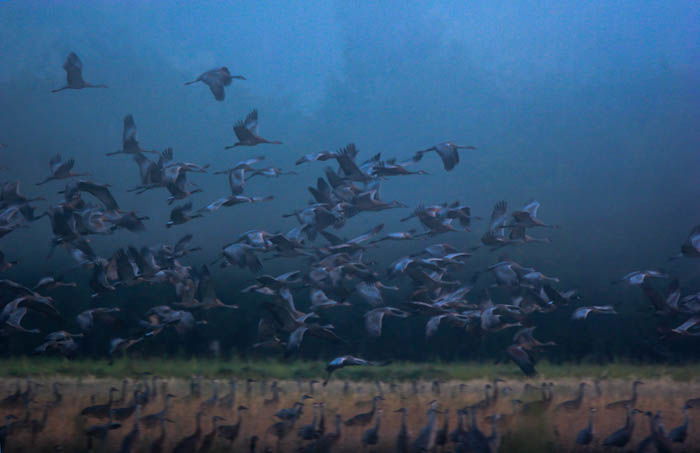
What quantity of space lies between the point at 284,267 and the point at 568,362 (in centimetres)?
306

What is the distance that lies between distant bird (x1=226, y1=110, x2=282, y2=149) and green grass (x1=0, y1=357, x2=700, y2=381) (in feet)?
6.14

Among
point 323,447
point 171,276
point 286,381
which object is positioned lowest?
point 323,447

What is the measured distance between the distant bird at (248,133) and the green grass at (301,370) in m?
1.87

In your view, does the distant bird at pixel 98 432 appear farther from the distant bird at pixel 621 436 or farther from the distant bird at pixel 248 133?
the distant bird at pixel 621 436

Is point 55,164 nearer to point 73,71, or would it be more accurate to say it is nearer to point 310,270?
point 73,71

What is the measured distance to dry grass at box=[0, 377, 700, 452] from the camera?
345 cm

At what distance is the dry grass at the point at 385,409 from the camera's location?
345cm

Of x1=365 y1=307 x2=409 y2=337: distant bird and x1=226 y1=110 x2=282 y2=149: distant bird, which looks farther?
x1=226 y1=110 x2=282 y2=149: distant bird

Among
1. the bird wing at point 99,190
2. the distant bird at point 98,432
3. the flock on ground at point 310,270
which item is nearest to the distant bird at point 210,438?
the distant bird at point 98,432

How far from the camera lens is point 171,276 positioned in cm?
451

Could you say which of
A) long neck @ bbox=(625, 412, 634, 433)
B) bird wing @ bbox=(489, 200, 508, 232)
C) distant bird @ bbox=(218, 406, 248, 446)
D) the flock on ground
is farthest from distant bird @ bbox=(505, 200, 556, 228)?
distant bird @ bbox=(218, 406, 248, 446)

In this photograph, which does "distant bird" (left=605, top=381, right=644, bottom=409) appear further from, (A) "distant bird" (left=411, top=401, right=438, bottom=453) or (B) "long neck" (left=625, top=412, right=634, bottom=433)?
(A) "distant bird" (left=411, top=401, right=438, bottom=453)

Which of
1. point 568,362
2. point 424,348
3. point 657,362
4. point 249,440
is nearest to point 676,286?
point 657,362

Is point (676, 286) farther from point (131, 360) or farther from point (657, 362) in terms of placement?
point (131, 360)
